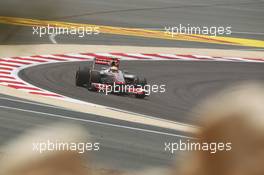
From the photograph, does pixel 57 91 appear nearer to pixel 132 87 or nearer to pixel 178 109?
pixel 132 87

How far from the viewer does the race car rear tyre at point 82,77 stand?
94.7ft

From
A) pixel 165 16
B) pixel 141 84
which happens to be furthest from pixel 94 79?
pixel 165 16

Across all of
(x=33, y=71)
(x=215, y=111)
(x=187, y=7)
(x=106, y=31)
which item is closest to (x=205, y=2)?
(x=187, y=7)

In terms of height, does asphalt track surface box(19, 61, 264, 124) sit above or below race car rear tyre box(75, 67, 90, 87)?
below

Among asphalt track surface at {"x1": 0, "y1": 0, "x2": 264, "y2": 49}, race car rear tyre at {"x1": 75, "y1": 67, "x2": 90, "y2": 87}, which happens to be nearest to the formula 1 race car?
race car rear tyre at {"x1": 75, "y1": 67, "x2": 90, "y2": 87}

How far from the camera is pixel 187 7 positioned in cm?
4909

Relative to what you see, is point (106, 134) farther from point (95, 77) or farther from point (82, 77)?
point (82, 77)

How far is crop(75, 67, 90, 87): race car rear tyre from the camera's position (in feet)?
94.7

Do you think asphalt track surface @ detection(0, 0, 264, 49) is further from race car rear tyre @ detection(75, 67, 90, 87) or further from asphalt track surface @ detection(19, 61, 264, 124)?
race car rear tyre @ detection(75, 67, 90, 87)

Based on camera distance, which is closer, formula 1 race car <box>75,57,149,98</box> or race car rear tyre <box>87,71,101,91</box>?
formula 1 race car <box>75,57,149,98</box>

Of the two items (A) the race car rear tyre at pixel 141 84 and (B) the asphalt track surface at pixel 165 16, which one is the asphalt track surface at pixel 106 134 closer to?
(A) the race car rear tyre at pixel 141 84

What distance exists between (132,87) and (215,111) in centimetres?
2753

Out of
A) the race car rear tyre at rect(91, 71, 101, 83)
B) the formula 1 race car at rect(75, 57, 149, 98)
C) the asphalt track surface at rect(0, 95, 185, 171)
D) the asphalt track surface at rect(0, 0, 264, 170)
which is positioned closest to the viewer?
the asphalt track surface at rect(0, 0, 264, 170)

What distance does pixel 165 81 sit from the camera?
106 ft
